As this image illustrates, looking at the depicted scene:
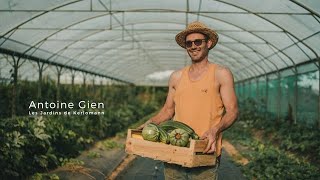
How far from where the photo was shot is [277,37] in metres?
14.5

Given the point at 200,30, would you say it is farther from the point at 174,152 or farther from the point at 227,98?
the point at 174,152

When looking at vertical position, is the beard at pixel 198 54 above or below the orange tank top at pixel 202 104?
above

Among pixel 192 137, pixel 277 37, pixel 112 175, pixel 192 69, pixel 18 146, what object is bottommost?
pixel 112 175

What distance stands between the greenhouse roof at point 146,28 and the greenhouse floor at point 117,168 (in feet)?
12.3

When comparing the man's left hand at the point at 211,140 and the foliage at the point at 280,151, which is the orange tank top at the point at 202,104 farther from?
the foliage at the point at 280,151

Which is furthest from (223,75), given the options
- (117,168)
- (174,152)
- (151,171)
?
(117,168)

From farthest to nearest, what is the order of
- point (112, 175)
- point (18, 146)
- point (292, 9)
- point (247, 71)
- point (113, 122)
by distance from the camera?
point (247, 71) → point (113, 122) → point (292, 9) → point (112, 175) → point (18, 146)

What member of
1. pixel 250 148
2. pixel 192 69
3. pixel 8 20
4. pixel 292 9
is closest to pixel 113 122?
pixel 250 148

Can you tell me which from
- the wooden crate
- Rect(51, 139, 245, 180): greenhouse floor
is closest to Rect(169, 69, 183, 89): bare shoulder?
the wooden crate

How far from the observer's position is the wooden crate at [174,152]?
10.7ft

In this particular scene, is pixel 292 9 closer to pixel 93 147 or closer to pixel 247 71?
pixel 93 147

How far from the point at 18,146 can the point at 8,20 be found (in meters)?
5.34

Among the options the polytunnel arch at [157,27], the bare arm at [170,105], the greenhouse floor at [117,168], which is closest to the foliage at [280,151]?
the greenhouse floor at [117,168]

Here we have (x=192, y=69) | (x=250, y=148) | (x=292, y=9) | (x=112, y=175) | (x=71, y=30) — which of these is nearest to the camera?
(x=192, y=69)
